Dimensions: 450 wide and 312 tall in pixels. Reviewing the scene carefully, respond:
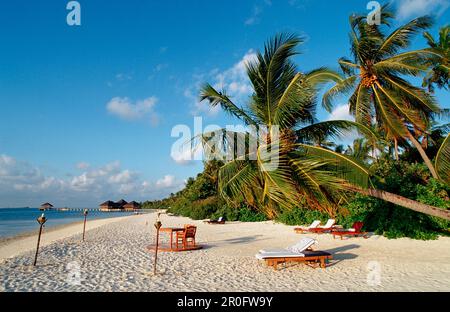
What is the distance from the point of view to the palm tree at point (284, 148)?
18.8ft

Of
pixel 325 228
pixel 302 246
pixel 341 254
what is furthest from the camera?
pixel 325 228

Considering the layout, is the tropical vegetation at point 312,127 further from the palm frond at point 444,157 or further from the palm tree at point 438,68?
the palm tree at point 438,68

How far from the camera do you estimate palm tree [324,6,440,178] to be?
9.09m

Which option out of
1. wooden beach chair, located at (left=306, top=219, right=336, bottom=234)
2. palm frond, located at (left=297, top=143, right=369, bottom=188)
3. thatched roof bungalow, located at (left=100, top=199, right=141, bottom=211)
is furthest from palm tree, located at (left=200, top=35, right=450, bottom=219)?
thatched roof bungalow, located at (left=100, top=199, right=141, bottom=211)

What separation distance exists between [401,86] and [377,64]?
114 cm

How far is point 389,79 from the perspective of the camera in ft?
31.9

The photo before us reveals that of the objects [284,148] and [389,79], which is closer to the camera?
[284,148]

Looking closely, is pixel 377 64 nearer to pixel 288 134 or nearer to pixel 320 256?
pixel 288 134

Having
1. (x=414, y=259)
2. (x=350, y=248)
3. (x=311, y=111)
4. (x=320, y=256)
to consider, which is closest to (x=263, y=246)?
(x=350, y=248)

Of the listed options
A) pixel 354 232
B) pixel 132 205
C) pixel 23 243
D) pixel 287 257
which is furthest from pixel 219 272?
pixel 132 205

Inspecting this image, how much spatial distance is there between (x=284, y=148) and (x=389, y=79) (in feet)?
20.3

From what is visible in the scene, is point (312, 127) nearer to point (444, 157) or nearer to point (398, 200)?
point (398, 200)

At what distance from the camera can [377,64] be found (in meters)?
9.46

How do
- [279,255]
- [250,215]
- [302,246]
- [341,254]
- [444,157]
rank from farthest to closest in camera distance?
[250,215] < [341,254] < [444,157] < [302,246] < [279,255]
